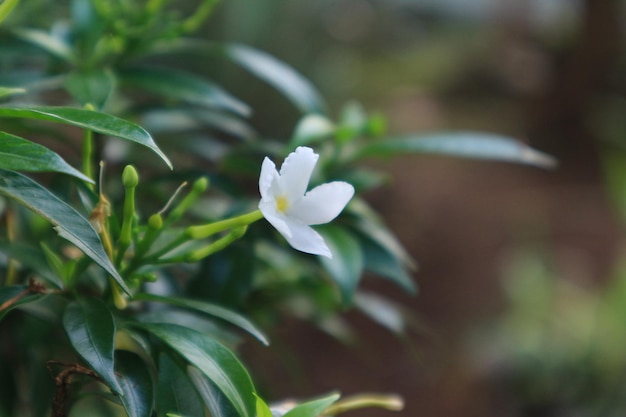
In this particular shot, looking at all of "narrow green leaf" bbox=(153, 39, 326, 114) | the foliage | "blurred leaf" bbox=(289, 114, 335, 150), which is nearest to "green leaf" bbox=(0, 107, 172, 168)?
the foliage

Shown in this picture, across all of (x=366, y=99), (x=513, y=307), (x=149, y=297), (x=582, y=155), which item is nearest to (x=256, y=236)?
(x=149, y=297)

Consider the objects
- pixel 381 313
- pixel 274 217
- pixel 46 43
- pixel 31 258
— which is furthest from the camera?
pixel 381 313

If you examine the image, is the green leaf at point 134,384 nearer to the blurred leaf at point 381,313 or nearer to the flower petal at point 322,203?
the flower petal at point 322,203

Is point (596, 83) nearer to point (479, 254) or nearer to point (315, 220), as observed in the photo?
point (479, 254)

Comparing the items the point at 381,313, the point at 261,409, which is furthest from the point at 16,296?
the point at 381,313

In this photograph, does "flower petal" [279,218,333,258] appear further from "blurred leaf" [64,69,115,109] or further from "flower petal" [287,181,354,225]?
"blurred leaf" [64,69,115,109]

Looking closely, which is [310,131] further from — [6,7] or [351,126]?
[6,7]
